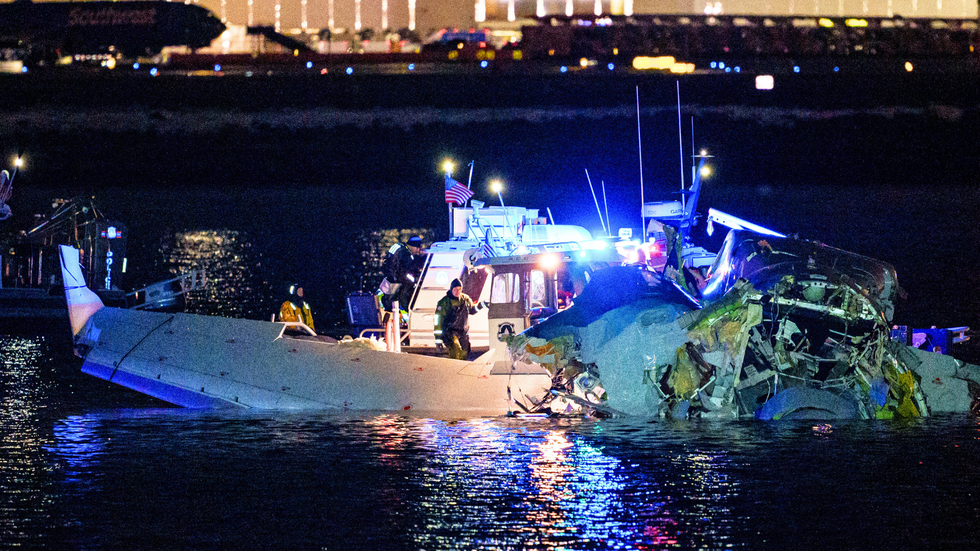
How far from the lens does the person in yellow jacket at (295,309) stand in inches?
743

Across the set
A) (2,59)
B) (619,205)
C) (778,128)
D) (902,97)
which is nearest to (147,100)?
(2,59)

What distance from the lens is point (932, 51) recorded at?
106m

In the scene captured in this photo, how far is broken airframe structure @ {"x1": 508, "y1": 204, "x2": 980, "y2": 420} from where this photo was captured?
14.6 m

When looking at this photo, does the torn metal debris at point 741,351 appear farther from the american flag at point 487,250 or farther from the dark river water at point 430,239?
the american flag at point 487,250

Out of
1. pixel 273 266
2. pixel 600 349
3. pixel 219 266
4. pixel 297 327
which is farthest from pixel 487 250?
pixel 219 266

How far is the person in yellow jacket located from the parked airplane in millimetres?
88872

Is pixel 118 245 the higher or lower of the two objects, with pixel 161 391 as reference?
higher

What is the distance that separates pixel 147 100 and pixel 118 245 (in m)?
63.2

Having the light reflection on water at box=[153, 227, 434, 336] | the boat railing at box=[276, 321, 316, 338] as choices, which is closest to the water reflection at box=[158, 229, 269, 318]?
the light reflection on water at box=[153, 227, 434, 336]

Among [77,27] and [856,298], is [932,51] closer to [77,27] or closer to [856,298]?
[77,27]

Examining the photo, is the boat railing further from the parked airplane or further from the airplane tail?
the parked airplane

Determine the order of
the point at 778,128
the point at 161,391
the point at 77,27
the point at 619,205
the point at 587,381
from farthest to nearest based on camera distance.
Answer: the point at 77,27 → the point at 778,128 → the point at 619,205 → the point at 161,391 → the point at 587,381

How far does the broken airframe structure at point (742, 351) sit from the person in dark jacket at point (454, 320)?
6.06 ft

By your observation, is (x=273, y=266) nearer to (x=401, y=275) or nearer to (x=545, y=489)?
(x=401, y=275)
